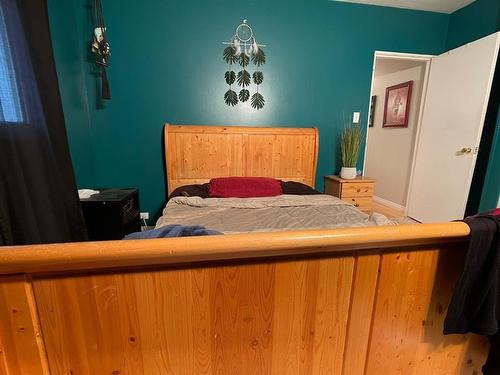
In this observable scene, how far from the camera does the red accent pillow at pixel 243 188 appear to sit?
7.66ft

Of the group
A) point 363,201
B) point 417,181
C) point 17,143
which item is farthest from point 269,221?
point 417,181

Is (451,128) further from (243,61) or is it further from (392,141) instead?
(243,61)

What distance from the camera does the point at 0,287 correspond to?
0.58 meters

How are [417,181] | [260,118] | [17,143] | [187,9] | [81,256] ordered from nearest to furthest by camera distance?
[81,256] < [17,143] < [187,9] < [260,118] < [417,181]

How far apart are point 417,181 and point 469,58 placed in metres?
1.47

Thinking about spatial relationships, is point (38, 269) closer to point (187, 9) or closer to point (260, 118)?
point (260, 118)

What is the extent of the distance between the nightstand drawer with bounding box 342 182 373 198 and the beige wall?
131 cm

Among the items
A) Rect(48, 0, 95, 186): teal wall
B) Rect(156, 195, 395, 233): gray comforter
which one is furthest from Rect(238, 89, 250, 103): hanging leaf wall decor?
Rect(48, 0, 95, 186): teal wall

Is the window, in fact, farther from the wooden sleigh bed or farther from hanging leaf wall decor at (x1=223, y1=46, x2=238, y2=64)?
hanging leaf wall decor at (x1=223, y1=46, x2=238, y2=64)

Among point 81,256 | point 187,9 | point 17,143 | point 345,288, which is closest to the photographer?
point 81,256

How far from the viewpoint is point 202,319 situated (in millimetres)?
704

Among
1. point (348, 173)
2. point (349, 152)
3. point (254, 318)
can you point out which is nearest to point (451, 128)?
point (349, 152)

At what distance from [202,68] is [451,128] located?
9.51ft

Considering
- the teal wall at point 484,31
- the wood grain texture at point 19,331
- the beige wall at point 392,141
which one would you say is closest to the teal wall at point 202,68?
the teal wall at point 484,31
